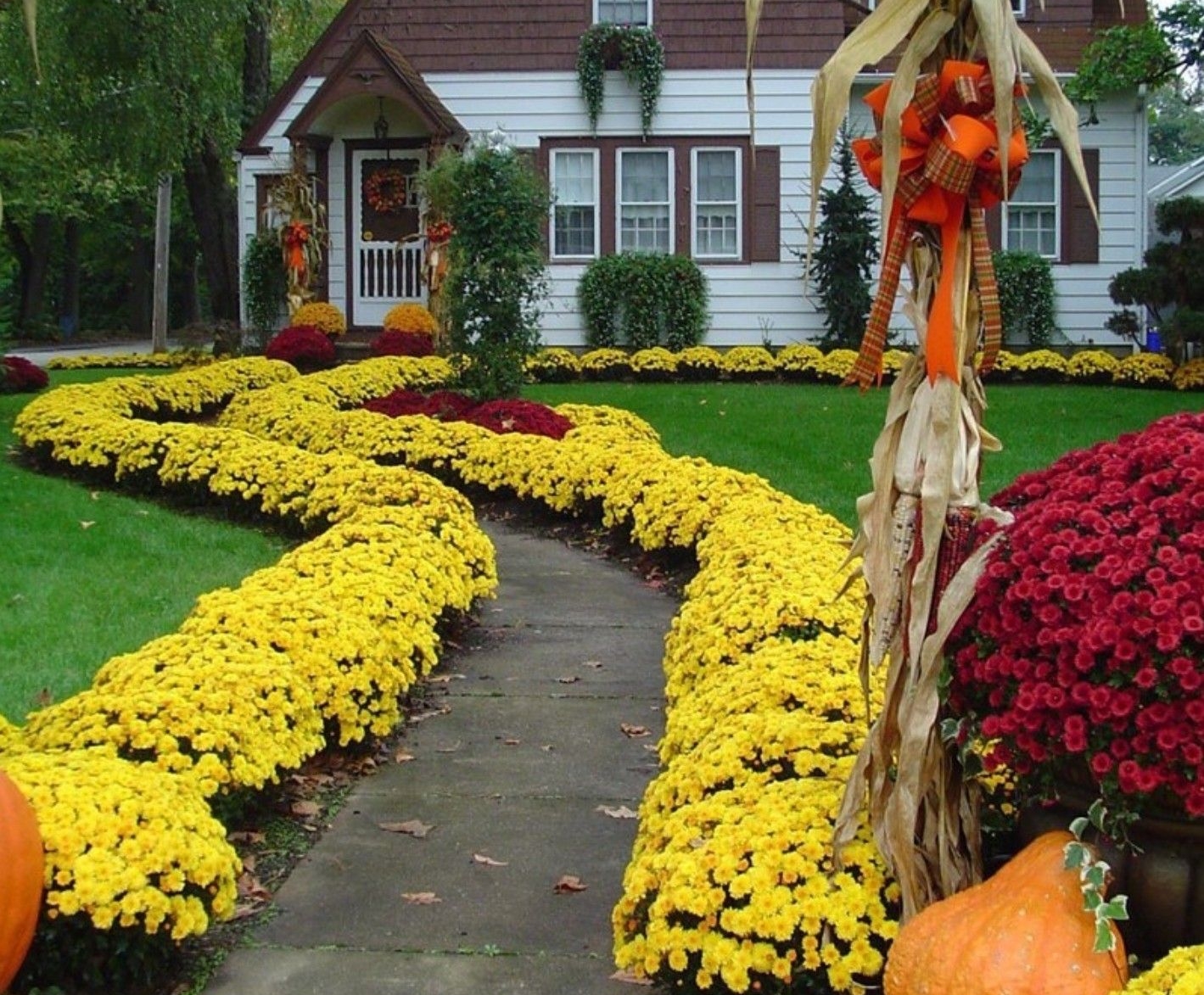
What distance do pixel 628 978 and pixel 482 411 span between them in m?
9.52

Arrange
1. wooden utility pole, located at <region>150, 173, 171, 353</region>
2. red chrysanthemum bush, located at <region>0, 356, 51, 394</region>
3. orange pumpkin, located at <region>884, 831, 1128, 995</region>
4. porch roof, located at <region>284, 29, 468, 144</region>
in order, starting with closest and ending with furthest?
orange pumpkin, located at <region>884, 831, 1128, 995</region> → red chrysanthemum bush, located at <region>0, 356, 51, 394</region> → porch roof, located at <region>284, 29, 468, 144</region> → wooden utility pole, located at <region>150, 173, 171, 353</region>

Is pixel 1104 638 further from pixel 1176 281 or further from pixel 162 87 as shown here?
pixel 1176 281

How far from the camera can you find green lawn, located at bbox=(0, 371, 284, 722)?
660cm

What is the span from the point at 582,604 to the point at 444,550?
43.0 inches

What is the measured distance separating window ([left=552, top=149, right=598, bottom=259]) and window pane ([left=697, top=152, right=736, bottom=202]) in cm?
140

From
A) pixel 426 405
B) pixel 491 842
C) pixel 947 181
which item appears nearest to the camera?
pixel 947 181

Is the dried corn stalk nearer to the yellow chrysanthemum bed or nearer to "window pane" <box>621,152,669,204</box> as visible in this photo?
the yellow chrysanthemum bed

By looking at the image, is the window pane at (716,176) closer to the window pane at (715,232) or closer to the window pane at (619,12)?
the window pane at (715,232)

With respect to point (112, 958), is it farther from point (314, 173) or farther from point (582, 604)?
point (314, 173)

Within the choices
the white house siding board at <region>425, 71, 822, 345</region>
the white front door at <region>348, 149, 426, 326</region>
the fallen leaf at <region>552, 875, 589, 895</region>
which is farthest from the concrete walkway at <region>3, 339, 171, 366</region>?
the fallen leaf at <region>552, 875, 589, 895</region>

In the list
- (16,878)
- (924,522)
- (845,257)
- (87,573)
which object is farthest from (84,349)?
(924,522)

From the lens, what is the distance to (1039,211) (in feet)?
69.4

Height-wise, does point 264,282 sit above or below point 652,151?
below

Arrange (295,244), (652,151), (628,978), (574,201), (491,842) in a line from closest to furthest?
(628,978) → (491,842) → (295,244) → (652,151) → (574,201)
